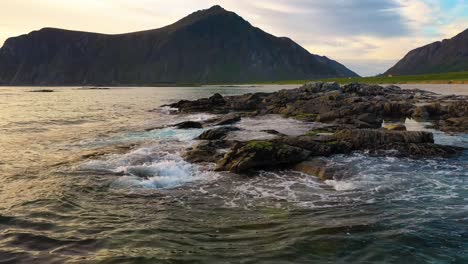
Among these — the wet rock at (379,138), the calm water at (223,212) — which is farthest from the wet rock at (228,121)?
the calm water at (223,212)

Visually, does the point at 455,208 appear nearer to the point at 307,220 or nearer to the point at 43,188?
the point at 307,220

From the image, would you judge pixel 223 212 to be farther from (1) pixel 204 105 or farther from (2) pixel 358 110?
(1) pixel 204 105

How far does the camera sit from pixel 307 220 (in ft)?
43.4

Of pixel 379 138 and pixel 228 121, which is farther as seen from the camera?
pixel 228 121

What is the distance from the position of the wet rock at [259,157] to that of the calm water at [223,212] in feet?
3.58

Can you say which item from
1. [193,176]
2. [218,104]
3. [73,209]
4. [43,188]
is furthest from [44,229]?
[218,104]

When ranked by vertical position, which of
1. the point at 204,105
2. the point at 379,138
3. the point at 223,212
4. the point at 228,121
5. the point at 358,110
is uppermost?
the point at 358,110

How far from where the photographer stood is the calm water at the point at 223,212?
35.4 feet

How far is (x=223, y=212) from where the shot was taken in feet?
47.1

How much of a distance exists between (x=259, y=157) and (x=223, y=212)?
732 centimetres

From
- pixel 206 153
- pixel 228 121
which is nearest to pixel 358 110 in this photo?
pixel 228 121

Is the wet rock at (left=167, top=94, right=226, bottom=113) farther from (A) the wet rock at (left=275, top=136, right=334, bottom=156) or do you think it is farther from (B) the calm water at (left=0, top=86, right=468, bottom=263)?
(B) the calm water at (left=0, top=86, right=468, bottom=263)

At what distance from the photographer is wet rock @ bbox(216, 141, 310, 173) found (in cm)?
2094

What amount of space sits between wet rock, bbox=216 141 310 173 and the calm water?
1090mm
